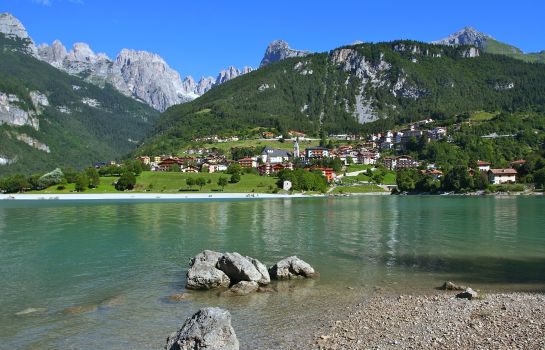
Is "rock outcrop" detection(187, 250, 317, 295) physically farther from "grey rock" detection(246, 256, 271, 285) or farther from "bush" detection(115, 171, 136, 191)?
"bush" detection(115, 171, 136, 191)

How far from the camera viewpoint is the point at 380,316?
73.8 ft

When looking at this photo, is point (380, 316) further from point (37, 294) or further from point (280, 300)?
point (37, 294)

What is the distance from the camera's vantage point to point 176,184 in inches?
7215

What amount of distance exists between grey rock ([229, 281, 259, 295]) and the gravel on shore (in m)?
6.97

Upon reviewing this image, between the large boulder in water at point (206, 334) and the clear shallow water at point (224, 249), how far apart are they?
2.44 metres

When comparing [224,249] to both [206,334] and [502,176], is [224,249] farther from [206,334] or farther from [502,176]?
[502,176]

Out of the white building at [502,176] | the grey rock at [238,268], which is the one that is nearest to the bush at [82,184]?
the white building at [502,176]

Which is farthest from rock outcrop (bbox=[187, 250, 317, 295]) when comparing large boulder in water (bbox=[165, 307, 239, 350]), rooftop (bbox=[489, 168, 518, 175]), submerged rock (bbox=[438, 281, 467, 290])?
rooftop (bbox=[489, 168, 518, 175])

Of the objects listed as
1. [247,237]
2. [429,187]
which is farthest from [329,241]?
[429,187]

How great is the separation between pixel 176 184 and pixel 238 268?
157 meters

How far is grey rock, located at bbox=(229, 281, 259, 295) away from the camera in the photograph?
28.6m

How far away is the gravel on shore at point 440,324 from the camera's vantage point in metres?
18.3

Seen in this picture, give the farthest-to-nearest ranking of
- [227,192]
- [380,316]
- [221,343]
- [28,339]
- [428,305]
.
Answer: [227,192], [428,305], [380,316], [28,339], [221,343]

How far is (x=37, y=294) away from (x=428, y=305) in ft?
75.3
